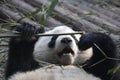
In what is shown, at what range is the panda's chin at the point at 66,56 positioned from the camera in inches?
153

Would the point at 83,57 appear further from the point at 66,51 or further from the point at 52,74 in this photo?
the point at 52,74

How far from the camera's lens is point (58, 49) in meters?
3.96

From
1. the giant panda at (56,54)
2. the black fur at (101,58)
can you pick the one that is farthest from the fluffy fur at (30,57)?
the black fur at (101,58)

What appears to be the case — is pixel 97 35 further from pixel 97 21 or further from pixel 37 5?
pixel 37 5

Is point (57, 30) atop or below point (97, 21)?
atop

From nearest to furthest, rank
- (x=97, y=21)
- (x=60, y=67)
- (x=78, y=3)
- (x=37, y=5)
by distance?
1. (x=60, y=67)
2. (x=97, y=21)
3. (x=37, y=5)
4. (x=78, y=3)

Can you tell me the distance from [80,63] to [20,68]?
0.52m

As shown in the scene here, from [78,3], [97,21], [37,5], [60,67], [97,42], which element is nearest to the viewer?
[60,67]

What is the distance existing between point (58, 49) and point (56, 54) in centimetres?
7

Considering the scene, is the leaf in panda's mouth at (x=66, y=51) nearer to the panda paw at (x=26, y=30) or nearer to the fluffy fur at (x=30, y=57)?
the fluffy fur at (x=30, y=57)

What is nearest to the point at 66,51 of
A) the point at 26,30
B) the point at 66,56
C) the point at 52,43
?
the point at 66,56

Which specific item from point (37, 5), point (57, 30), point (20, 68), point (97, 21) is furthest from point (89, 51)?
point (37, 5)

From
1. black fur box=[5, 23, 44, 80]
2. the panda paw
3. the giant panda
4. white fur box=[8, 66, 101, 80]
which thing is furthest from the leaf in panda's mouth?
the panda paw

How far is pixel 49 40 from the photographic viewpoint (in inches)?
165
